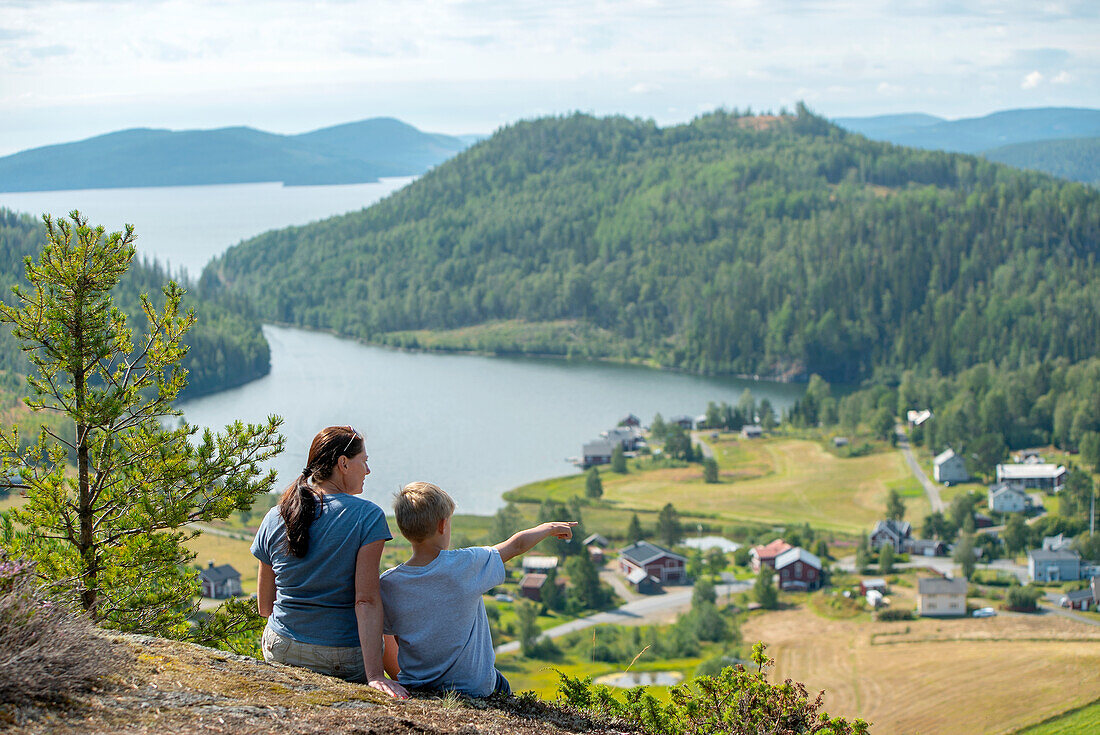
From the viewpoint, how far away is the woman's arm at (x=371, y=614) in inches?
145

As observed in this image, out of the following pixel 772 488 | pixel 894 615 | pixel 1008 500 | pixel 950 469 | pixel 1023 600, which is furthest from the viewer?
pixel 950 469

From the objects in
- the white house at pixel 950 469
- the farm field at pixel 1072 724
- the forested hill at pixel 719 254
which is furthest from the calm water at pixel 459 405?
the farm field at pixel 1072 724

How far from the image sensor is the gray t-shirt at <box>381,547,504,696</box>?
3750mm

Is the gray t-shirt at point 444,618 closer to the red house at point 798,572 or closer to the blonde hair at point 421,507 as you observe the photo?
the blonde hair at point 421,507

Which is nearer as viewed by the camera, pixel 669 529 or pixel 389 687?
pixel 389 687

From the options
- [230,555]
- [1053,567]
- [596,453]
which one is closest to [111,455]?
[230,555]

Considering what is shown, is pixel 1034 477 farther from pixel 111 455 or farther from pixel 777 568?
pixel 111 455

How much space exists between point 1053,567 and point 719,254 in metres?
75.1

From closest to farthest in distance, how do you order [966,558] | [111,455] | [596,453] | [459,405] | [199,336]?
[111,455], [966,558], [596,453], [459,405], [199,336]

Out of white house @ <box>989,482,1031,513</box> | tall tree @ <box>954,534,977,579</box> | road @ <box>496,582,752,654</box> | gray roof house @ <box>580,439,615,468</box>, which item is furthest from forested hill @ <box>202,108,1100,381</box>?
road @ <box>496,582,752,654</box>

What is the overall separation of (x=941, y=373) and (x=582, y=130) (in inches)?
3125

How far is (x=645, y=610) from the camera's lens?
29141 millimetres

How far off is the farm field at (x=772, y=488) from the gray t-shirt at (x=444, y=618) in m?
33.9

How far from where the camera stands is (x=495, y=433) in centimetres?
5209
